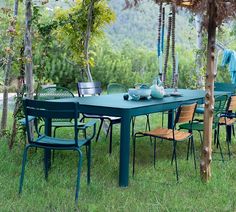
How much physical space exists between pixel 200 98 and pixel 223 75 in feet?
24.4

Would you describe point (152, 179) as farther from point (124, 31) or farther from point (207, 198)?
point (124, 31)

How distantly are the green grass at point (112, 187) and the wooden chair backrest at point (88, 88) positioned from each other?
0.97 metres

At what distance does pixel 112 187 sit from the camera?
3.64 metres

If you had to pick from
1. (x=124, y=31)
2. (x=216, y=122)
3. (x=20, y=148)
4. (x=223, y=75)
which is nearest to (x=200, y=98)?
(x=216, y=122)

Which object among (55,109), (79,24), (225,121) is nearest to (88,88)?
(79,24)

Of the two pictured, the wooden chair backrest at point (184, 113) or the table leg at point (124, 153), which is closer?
the table leg at point (124, 153)

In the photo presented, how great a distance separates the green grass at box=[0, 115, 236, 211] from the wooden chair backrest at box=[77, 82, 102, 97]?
0.97 meters

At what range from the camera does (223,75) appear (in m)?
12.0

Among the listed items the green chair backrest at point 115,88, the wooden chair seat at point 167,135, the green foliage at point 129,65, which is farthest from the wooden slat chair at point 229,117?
the green foliage at point 129,65

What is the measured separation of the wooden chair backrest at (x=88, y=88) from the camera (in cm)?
547

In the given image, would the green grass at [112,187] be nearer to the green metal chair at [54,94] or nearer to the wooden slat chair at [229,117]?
the green metal chair at [54,94]

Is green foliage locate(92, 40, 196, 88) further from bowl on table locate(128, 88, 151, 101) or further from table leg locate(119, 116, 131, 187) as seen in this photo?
table leg locate(119, 116, 131, 187)

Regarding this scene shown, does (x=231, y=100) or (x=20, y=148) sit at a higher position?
(x=231, y=100)

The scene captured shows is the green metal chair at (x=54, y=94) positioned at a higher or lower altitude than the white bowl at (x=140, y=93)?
lower
